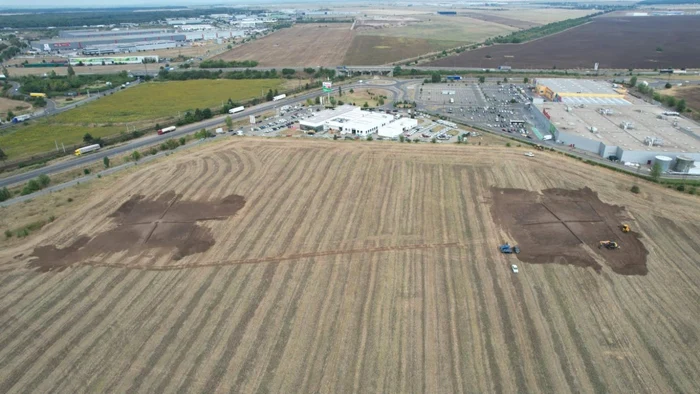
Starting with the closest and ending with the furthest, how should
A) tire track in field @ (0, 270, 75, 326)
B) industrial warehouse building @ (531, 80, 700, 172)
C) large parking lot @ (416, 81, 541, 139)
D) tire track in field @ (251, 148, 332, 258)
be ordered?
tire track in field @ (0, 270, 75, 326)
tire track in field @ (251, 148, 332, 258)
industrial warehouse building @ (531, 80, 700, 172)
large parking lot @ (416, 81, 541, 139)

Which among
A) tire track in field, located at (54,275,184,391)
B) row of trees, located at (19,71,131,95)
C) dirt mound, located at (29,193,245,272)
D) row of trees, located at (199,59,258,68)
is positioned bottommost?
tire track in field, located at (54,275,184,391)

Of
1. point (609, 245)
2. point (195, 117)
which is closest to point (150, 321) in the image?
point (609, 245)

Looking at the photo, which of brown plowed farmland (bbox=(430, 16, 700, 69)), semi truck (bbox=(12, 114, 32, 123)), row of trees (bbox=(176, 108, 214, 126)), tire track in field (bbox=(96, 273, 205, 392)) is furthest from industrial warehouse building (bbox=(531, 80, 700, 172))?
semi truck (bbox=(12, 114, 32, 123))

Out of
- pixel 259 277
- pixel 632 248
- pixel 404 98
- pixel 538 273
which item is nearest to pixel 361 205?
pixel 259 277

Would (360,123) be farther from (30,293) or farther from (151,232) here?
(30,293)

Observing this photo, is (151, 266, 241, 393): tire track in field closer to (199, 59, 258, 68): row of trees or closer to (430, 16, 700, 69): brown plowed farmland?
(199, 59, 258, 68): row of trees

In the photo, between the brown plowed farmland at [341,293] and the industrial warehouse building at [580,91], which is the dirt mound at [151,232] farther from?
the industrial warehouse building at [580,91]
